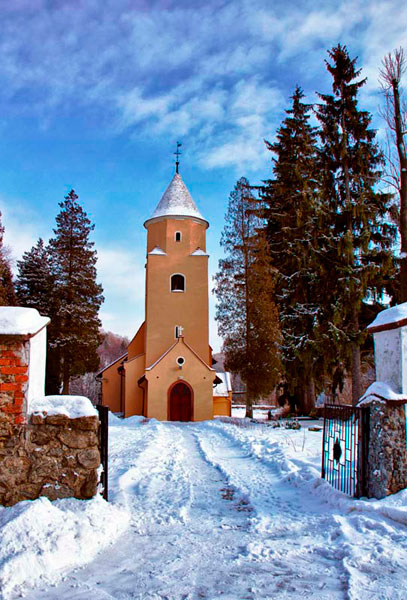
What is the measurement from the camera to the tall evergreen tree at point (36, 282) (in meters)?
28.3

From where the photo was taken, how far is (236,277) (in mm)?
22875

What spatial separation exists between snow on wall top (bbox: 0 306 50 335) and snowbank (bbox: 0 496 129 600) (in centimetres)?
184

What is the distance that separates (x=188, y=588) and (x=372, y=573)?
1.57 meters

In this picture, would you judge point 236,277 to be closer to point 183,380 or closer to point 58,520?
point 183,380

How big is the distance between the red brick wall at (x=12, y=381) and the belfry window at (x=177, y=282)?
2034 cm

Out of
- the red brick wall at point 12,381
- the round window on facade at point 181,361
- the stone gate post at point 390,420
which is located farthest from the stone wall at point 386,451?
the round window on facade at point 181,361

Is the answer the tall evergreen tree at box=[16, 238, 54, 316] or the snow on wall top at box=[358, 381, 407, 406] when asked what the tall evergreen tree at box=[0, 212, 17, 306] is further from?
the snow on wall top at box=[358, 381, 407, 406]

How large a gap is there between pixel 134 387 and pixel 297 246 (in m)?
11.6

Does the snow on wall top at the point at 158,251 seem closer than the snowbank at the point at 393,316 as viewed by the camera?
No

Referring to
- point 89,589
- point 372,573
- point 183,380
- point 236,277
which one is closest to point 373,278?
point 236,277

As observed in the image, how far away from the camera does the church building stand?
Answer: 2261 centimetres

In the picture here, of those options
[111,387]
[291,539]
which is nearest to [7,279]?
[111,387]

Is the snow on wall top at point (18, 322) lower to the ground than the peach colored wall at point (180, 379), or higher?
higher

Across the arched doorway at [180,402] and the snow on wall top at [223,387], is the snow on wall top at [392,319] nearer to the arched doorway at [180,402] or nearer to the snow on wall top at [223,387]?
the arched doorway at [180,402]
